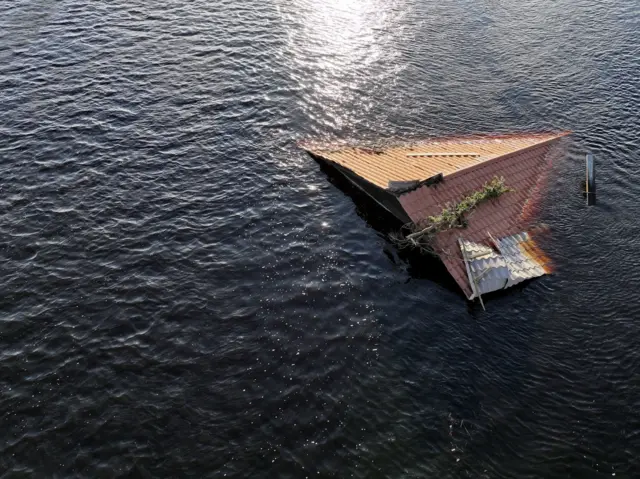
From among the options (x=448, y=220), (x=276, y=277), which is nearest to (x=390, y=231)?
(x=448, y=220)

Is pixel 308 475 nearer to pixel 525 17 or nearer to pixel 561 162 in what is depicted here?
pixel 561 162

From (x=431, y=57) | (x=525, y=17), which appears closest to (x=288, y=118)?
(x=431, y=57)

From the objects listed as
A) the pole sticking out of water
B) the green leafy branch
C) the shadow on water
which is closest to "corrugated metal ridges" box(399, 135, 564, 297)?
the green leafy branch

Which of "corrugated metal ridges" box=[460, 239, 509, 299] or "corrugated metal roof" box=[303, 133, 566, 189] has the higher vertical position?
"corrugated metal roof" box=[303, 133, 566, 189]

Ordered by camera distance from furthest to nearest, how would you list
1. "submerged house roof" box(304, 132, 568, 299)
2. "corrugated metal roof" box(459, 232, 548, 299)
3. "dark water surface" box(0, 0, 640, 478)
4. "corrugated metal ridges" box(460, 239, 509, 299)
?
"submerged house roof" box(304, 132, 568, 299) < "corrugated metal roof" box(459, 232, 548, 299) < "corrugated metal ridges" box(460, 239, 509, 299) < "dark water surface" box(0, 0, 640, 478)

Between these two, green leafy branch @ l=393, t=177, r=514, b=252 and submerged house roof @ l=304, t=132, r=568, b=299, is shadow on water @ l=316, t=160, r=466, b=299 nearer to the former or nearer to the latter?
submerged house roof @ l=304, t=132, r=568, b=299

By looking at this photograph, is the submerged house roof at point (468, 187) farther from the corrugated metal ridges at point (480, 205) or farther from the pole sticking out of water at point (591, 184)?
the pole sticking out of water at point (591, 184)

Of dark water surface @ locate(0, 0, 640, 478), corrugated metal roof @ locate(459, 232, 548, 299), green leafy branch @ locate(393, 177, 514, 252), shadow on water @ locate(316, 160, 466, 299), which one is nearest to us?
dark water surface @ locate(0, 0, 640, 478)

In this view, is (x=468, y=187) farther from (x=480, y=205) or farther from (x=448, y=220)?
(x=448, y=220)
